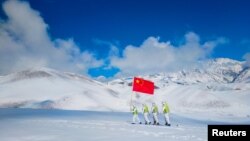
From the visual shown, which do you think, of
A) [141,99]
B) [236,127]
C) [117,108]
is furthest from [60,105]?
[236,127]

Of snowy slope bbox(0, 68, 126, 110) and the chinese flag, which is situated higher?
snowy slope bbox(0, 68, 126, 110)

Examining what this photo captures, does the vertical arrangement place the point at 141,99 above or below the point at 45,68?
below

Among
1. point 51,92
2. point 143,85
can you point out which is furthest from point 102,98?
point 143,85

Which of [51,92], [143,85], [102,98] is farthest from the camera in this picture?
[51,92]

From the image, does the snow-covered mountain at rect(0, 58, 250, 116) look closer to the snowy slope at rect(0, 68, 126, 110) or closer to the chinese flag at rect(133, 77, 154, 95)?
the snowy slope at rect(0, 68, 126, 110)

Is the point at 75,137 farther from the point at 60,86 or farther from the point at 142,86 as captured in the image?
the point at 60,86

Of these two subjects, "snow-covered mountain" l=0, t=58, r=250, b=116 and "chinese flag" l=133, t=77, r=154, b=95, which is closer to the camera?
"chinese flag" l=133, t=77, r=154, b=95

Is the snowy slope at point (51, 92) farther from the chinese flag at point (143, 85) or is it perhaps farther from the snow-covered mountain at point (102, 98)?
the chinese flag at point (143, 85)

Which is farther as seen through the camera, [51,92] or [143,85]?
[51,92]

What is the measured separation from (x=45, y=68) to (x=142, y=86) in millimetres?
159233

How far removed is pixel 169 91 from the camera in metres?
152

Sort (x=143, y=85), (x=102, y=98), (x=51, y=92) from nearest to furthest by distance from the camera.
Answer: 1. (x=143, y=85)
2. (x=102, y=98)
3. (x=51, y=92)

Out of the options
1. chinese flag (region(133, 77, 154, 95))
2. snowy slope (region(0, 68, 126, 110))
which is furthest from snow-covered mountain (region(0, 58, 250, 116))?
chinese flag (region(133, 77, 154, 95))

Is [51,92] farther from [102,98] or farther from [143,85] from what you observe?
[143,85]
